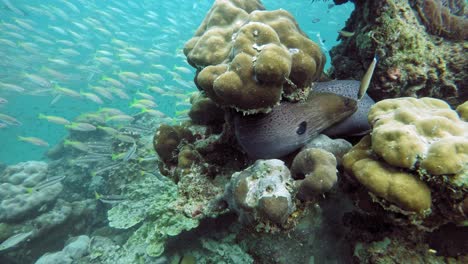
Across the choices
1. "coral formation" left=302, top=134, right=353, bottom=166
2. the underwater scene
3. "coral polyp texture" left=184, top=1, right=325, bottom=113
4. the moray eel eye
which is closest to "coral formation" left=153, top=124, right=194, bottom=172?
the underwater scene

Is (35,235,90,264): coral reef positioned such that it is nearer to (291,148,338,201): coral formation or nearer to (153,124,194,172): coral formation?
(153,124,194,172): coral formation

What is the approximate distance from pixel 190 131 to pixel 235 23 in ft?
5.17

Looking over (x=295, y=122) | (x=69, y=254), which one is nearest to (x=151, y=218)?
(x=295, y=122)

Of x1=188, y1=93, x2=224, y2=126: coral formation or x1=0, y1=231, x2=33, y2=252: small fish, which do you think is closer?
x1=188, y1=93, x2=224, y2=126: coral formation

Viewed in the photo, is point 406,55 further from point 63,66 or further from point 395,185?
point 63,66

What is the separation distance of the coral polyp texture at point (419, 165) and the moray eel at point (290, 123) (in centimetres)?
72

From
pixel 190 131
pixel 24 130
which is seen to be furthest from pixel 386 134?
pixel 24 130

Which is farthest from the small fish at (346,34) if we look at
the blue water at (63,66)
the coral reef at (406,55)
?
the blue water at (63,66)

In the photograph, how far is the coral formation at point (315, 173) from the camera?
2.11 m

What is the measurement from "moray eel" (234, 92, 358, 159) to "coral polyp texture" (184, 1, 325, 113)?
18 centimetres

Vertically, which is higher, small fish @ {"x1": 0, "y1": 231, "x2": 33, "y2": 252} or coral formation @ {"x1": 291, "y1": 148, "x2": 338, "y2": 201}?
coral formation @ {"x1": 291, "y1": 148, "x2": 338, "y2": 201}

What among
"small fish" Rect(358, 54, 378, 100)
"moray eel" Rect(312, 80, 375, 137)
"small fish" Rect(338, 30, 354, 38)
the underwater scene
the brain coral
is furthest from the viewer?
"small fish" Rect(338, 30, 354, 38)

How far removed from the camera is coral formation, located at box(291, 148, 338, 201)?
2.11 m

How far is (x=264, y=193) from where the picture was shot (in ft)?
7.07
